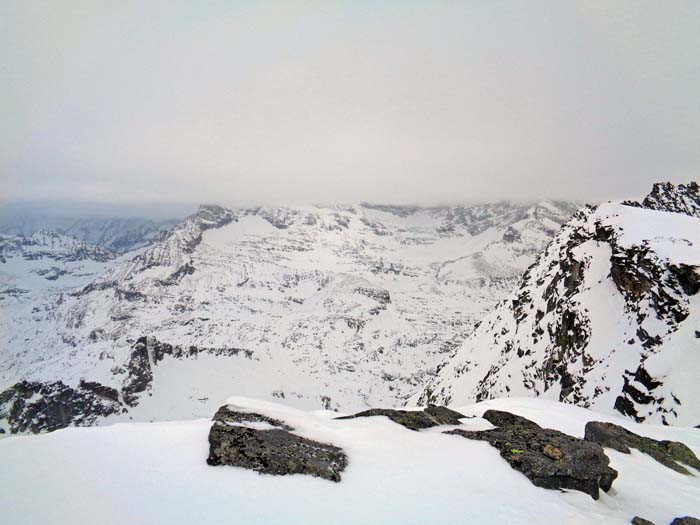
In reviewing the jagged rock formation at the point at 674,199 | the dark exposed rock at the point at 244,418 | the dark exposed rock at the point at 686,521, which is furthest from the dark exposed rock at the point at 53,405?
the jagged rock formation at the point at 674,199

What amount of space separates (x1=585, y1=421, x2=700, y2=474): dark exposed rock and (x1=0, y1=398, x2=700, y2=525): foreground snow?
1043mm

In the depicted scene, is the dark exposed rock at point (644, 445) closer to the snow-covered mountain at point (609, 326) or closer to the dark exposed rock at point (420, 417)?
the dark exposed rock at point (420, 417)

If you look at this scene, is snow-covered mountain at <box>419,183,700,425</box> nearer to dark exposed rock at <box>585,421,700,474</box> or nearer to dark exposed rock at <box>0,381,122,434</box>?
dark exposed rock at <box>585,421,700,474</box>

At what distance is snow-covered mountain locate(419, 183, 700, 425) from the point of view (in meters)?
29.8

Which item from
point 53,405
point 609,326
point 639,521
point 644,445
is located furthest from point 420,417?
point 53,405

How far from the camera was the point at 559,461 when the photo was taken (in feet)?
32.1

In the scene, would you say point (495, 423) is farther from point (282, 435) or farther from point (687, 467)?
point (282, 435)

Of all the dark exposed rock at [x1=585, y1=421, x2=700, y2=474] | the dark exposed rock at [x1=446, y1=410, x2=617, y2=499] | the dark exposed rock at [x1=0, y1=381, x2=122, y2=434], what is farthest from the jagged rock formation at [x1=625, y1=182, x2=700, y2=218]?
the dark exposed rock at [x1=0, y1=381, x2=122, y2=434]

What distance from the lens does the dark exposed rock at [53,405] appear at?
174250 millimetres

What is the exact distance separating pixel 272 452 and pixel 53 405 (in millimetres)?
237883

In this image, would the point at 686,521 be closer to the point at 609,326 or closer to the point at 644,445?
the point at 644,445

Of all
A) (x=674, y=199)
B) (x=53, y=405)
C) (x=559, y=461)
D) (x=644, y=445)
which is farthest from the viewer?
(x=53, y=405)

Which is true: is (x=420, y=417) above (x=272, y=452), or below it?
below

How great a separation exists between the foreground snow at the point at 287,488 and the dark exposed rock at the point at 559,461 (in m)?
0.28
